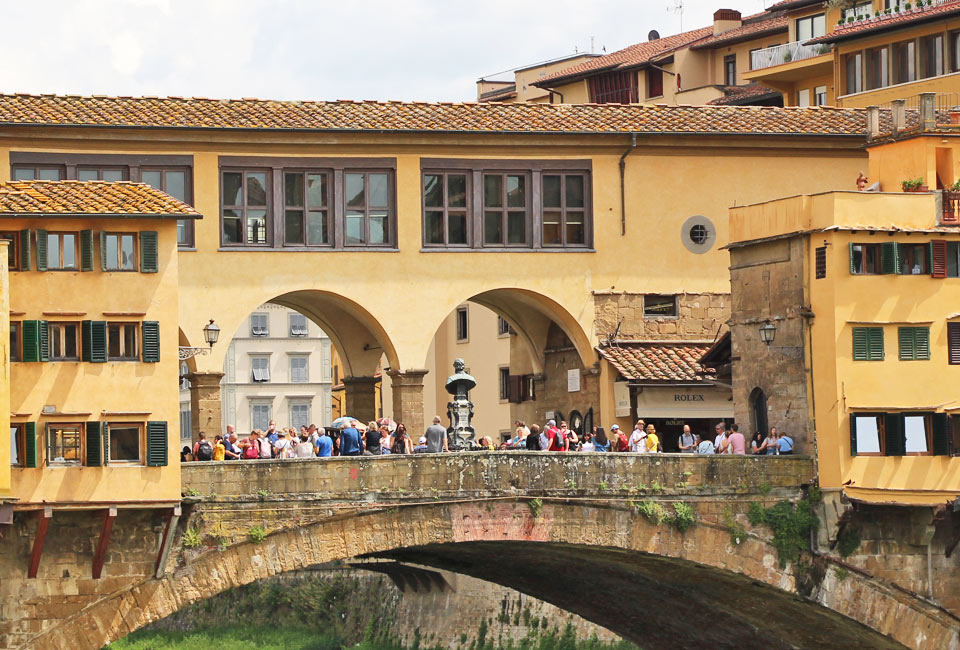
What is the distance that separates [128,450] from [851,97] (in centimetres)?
3399

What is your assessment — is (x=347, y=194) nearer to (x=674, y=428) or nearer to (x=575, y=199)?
(x=575, y=199)

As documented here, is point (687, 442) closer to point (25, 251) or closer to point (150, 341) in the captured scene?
point (150, 341)

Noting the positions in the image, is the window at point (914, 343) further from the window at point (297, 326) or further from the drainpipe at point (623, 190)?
the window at point (297, 326)

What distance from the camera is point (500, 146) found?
56.7m

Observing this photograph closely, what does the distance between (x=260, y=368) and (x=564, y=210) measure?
157 ft

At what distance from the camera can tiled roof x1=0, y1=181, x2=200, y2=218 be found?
152 ft

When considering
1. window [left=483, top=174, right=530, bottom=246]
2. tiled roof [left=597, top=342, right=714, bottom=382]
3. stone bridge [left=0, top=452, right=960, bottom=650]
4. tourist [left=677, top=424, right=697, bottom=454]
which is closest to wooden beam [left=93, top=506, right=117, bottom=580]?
stone bridge [left=0, top=452, right=960, bottom=650]

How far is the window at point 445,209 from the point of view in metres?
56.5

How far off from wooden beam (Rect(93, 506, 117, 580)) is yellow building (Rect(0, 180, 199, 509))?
0.83 feet

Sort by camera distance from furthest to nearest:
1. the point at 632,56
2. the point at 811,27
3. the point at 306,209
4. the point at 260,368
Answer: the point at 260,368 < the point at 632,56 < the point at 811,27 < the point at 306,209

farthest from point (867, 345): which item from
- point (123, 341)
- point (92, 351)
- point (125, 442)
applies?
point (92, 351)

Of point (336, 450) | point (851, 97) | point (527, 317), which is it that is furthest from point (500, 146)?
point (851, 97)

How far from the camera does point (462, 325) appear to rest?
79688mm

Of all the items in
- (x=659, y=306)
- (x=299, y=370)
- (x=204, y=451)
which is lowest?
(x=204, y=451)
